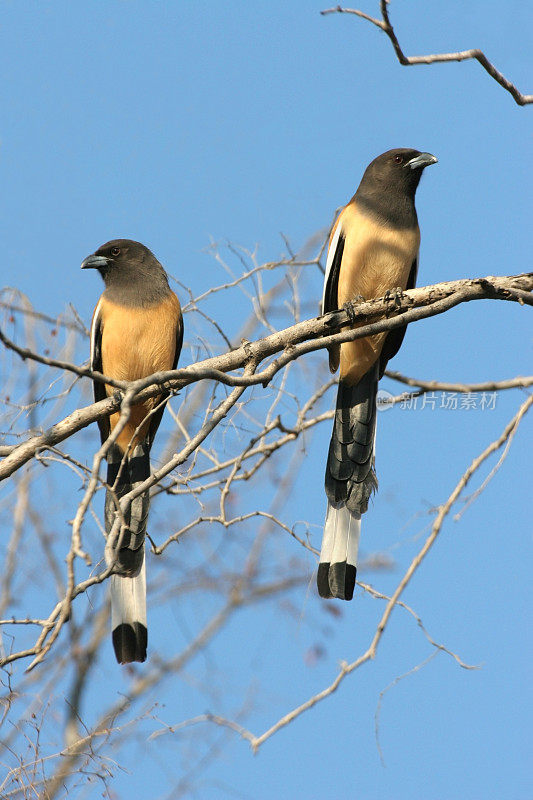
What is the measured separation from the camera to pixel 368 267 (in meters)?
4.82

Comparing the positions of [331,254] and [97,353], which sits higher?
[331,254]

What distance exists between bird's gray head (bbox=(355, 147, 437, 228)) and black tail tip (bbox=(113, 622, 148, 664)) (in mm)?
2616

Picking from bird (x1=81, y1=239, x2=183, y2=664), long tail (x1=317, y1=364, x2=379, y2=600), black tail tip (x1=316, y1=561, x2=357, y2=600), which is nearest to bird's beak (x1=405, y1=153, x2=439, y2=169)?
long tail (x1=317, y1=364, x2=379, y2=600)

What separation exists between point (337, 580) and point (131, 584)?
1061 mm

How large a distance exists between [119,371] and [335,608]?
2116 millimetres

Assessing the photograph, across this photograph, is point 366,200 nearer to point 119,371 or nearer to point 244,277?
point 244,277

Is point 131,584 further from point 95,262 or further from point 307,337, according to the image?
point 95,262

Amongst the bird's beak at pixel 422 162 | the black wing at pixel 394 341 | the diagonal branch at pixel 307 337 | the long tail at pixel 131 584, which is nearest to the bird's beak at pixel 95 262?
the long tail at pixel 131 584

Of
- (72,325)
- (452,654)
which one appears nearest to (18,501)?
(72,325)

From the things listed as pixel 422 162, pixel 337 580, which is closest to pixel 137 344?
pixel 337 580

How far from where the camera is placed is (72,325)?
5.52m

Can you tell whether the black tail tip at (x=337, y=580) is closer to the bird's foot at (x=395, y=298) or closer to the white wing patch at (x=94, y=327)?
the bird's foot at (x=395, y=298)

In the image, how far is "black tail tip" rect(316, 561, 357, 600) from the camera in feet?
14.2

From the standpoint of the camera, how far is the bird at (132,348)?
456 centimetres
